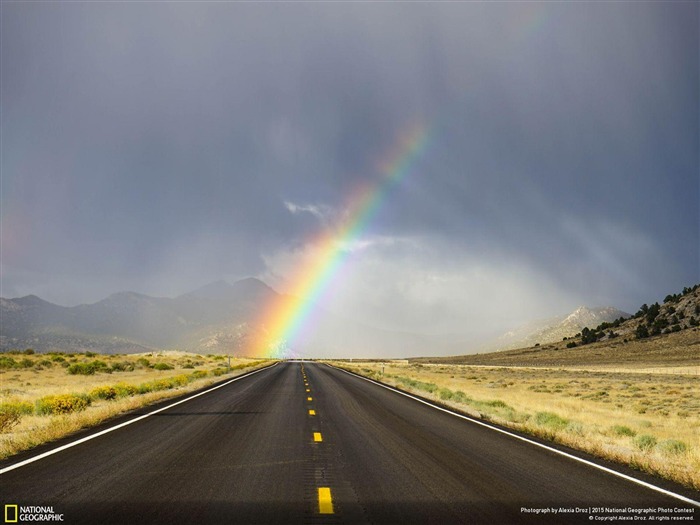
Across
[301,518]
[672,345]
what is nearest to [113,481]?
[301,518]

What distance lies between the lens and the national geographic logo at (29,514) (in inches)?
227

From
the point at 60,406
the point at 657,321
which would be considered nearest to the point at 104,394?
the point at 60,406

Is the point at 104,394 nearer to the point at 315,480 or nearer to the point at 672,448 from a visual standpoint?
the point at 315,480

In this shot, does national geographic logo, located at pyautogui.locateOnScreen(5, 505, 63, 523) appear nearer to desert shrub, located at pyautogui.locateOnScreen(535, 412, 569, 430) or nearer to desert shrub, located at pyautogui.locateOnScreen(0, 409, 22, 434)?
desert shrub, located at pyautogui.locateOnScreen(0, 409, 22, 434)

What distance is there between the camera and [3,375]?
45.1 metres

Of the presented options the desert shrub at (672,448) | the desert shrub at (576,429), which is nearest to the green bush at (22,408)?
the desert shrub at (576,429)

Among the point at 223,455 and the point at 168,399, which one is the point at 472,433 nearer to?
the point at 223,455

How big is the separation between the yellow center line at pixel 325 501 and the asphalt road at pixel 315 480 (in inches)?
0.5

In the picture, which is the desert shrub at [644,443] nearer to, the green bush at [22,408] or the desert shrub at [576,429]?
the desert shrub at [576,429]

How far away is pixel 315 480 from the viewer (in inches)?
307

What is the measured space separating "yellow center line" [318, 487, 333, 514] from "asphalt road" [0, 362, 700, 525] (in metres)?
0.01

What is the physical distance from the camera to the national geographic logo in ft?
18.9

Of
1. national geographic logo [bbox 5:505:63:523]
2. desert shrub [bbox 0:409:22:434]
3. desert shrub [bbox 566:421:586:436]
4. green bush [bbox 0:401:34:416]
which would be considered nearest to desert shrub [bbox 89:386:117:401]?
green bush [bbox 0:401:34:416]

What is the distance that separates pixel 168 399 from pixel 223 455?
13.3 metres
